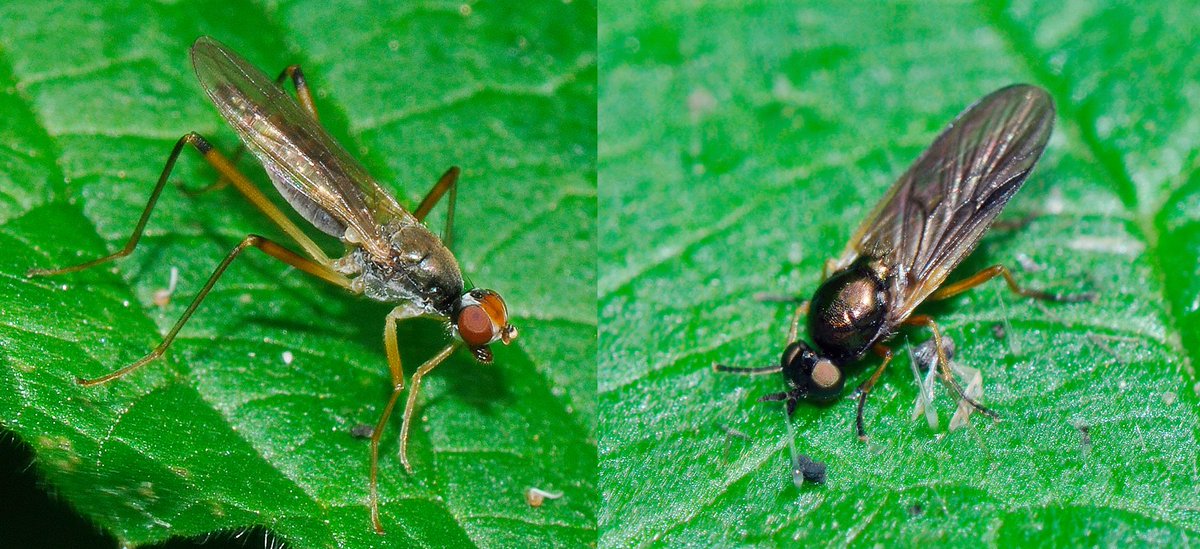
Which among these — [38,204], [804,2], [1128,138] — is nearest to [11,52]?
[38,204]

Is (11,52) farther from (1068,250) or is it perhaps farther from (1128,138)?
(1128,138)

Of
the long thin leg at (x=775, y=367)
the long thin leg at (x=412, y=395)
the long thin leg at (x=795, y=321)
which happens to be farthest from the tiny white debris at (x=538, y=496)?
the long thin leg at (x=795, y=321)

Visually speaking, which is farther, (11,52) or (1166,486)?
(11,52)

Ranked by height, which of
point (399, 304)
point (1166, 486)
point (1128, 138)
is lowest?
point (399, 304)

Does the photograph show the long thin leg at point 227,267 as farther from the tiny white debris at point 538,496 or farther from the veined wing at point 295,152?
the tiny white debris at point 538,496

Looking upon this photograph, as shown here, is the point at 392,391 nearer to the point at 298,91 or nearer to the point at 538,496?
the point at 538,496
